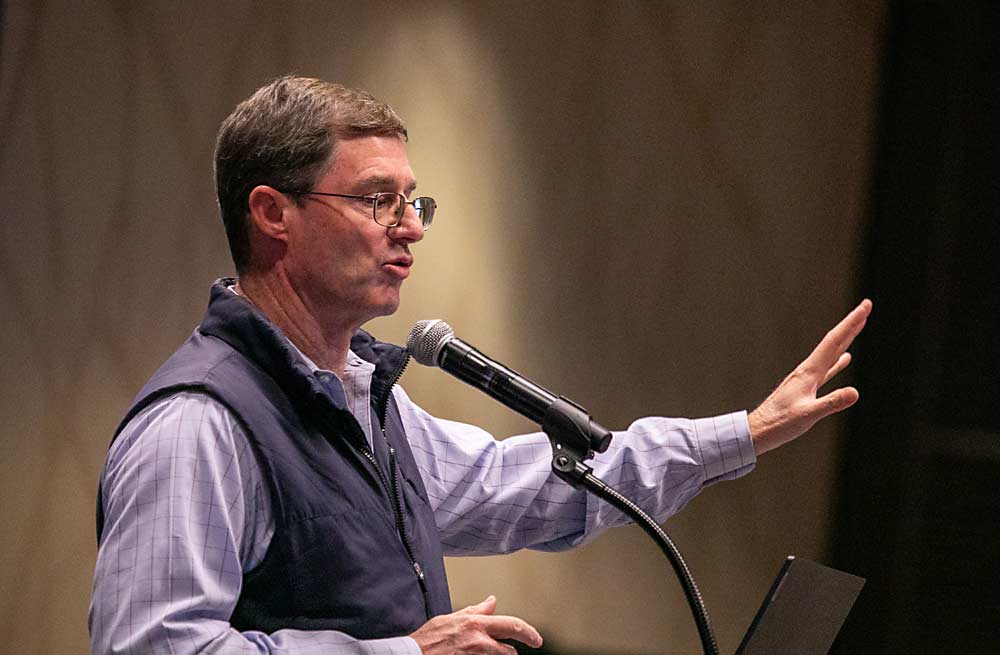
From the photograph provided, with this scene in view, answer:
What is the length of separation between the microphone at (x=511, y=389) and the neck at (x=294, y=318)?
19cm

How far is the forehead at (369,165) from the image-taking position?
146cm

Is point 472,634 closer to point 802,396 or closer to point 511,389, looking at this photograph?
point 511,389

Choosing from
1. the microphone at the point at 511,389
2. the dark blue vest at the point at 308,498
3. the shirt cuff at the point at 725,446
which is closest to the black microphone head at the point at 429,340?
the microphone at the point at 511,389

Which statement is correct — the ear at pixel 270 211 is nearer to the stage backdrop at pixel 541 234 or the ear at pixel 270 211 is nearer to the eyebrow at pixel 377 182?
the eyebrow at pixel 377 182

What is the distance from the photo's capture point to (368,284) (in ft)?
4.73

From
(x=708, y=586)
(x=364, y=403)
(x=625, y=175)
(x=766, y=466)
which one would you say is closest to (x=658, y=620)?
(x=708, y=586)

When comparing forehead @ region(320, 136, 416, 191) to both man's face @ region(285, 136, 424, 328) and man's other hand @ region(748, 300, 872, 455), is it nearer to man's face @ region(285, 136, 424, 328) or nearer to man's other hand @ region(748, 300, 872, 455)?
man's face @ region(285, 136, 424, 328)

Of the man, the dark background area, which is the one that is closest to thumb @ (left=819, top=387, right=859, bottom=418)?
the man

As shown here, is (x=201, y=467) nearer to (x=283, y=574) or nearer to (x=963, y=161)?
(x=283, y=574)

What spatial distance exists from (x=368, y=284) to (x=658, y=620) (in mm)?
1908

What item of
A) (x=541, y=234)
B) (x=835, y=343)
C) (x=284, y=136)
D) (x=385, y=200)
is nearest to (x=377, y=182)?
(x=385, y=200)

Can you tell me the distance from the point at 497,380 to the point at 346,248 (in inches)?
12.8

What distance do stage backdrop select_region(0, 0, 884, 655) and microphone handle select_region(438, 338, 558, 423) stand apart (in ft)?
5.19

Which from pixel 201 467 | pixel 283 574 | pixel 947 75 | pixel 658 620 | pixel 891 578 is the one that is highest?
pixel 947 75
